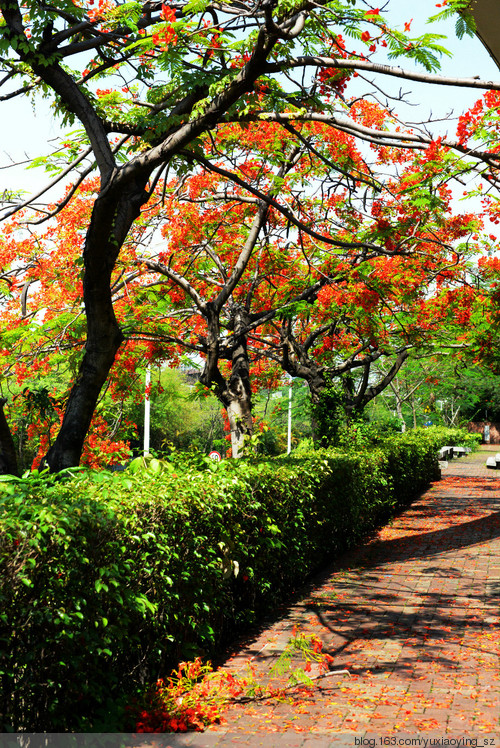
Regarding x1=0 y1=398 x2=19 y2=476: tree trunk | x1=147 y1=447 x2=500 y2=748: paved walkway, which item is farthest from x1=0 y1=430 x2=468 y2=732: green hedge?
x1=0 y1=398 x2=19 y2=476: tree trunk

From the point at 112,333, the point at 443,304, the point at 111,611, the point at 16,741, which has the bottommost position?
the point at 16,741

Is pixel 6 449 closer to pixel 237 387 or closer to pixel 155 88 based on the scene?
pixel 155 88

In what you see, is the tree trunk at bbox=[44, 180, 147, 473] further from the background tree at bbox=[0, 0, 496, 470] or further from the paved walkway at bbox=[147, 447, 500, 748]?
the paved walkway at bbox=[147, 447, 500, 748]

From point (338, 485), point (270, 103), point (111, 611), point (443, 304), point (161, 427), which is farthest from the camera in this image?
point (161, 427)

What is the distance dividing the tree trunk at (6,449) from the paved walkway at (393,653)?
104 inches

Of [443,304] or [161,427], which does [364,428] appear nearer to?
[443,304]

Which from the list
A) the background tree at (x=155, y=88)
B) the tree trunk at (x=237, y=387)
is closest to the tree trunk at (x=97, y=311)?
the background tree at (x=155, y=88)

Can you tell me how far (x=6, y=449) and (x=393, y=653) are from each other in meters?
3.86

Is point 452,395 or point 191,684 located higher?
point 452,395

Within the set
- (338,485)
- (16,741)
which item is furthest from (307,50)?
(16,741)

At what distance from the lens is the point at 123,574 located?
14.8 ft

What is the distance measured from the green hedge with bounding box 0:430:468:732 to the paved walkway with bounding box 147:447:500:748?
524 mm

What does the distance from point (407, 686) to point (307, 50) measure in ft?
22.3

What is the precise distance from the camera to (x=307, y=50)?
8141 mm
